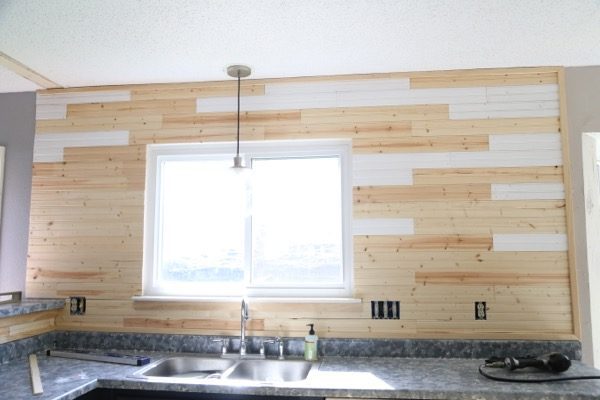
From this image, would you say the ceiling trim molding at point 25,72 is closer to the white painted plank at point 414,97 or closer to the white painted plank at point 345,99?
the white painted plank at point 345,99

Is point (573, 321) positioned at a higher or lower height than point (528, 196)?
lower

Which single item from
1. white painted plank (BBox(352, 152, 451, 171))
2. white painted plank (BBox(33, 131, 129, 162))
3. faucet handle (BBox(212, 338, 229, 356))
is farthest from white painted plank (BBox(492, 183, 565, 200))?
white painted plank (BBox(33, 131, 129, 162))

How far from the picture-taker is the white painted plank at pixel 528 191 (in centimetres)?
267

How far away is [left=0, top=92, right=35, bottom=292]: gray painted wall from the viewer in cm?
300

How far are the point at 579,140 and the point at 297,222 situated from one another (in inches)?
65.9

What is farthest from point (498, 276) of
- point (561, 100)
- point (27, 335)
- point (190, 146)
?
point (27, 335)

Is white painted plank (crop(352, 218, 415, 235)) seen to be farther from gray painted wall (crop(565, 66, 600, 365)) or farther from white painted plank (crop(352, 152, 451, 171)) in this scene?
gray painted wall (crop(565, 66, 600, 365))

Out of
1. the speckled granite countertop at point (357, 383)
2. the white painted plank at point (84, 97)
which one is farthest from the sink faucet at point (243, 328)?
the white painted plank at point (84, 97)

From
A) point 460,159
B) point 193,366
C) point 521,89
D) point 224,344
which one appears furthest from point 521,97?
point 193,366

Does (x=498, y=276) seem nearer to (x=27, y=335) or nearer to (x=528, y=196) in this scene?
(x=528, y=196)

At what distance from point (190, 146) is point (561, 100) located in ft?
7.22

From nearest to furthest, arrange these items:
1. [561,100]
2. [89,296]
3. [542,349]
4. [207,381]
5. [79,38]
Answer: [207,381], [79,38], [542,349], [561,100], [89,296]

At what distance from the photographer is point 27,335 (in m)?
2.75

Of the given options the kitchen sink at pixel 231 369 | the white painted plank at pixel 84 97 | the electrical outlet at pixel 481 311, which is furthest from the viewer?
the white painted plank at pixel 84 97
